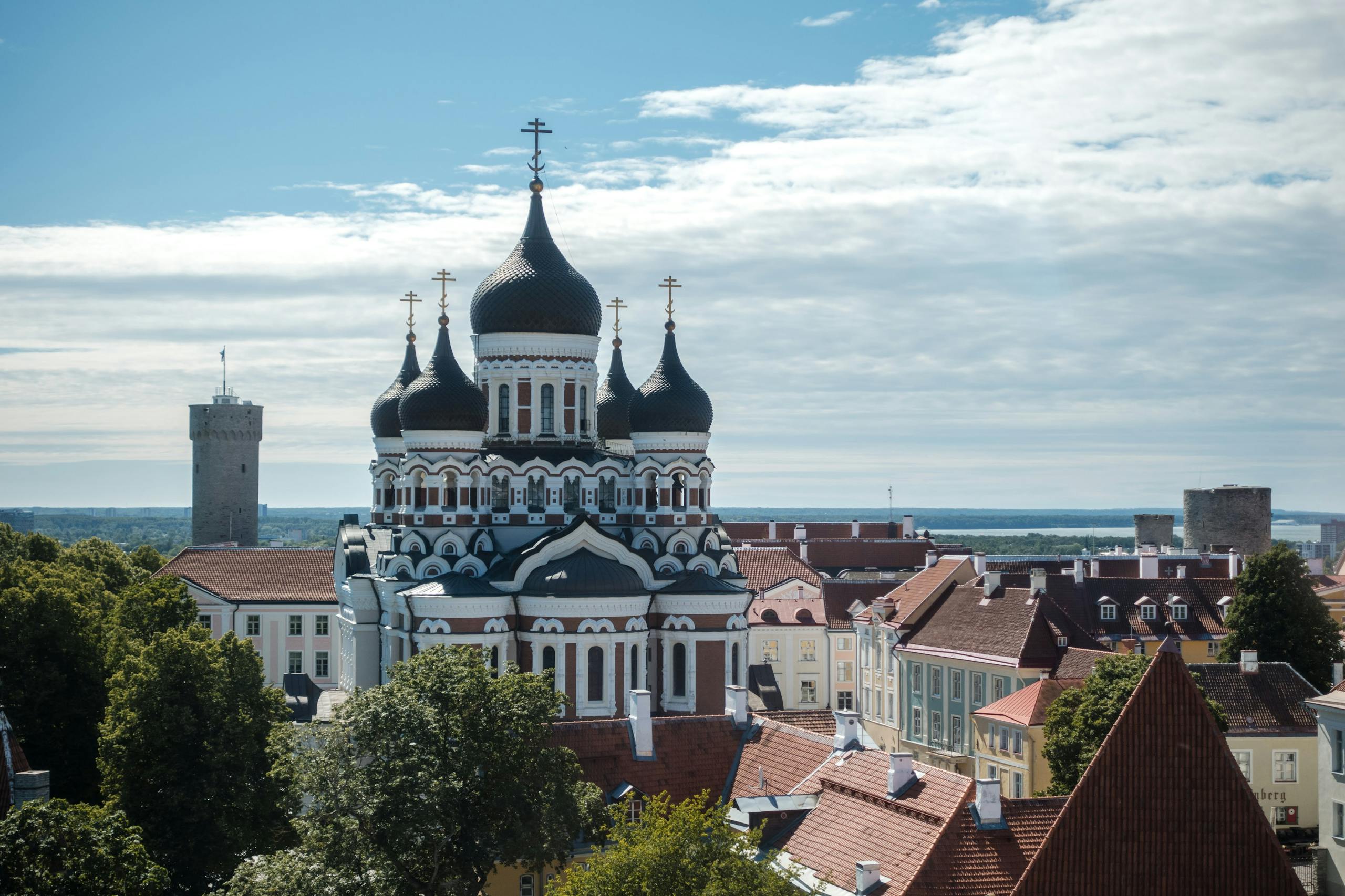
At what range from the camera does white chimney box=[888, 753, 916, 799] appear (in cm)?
3594

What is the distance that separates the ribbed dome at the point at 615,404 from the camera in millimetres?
75875

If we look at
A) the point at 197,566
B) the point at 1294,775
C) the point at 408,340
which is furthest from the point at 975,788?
the point at 197,566

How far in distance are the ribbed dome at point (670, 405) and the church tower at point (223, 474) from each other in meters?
65.8

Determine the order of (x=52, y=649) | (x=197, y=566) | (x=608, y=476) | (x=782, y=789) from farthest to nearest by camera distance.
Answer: (x=197, y=566) → (x=608, y=476) → (x=52, y=649) → (x=782, y=789)

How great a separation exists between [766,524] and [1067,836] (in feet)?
369

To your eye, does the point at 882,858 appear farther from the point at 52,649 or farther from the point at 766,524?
the point at 766,524

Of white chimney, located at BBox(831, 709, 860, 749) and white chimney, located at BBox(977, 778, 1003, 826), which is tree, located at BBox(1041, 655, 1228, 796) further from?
white chimney, located at BBox(977, 778, 1003, 826)

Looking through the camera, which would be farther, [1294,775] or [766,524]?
[766,524]

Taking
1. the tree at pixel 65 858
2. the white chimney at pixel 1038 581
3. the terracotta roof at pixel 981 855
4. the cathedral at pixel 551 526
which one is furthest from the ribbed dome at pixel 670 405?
the tree at pixel 65 858

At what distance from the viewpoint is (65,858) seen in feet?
93.8

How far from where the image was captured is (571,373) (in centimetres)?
6869

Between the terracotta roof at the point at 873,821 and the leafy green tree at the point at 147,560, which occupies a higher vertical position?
the leafy green tree at the point at 147,560

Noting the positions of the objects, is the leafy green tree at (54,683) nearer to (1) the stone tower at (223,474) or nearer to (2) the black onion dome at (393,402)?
(2) the black onion dome at (393,402)

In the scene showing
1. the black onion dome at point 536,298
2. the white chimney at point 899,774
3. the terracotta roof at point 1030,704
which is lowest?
the terracotta roof at point 1030,704
